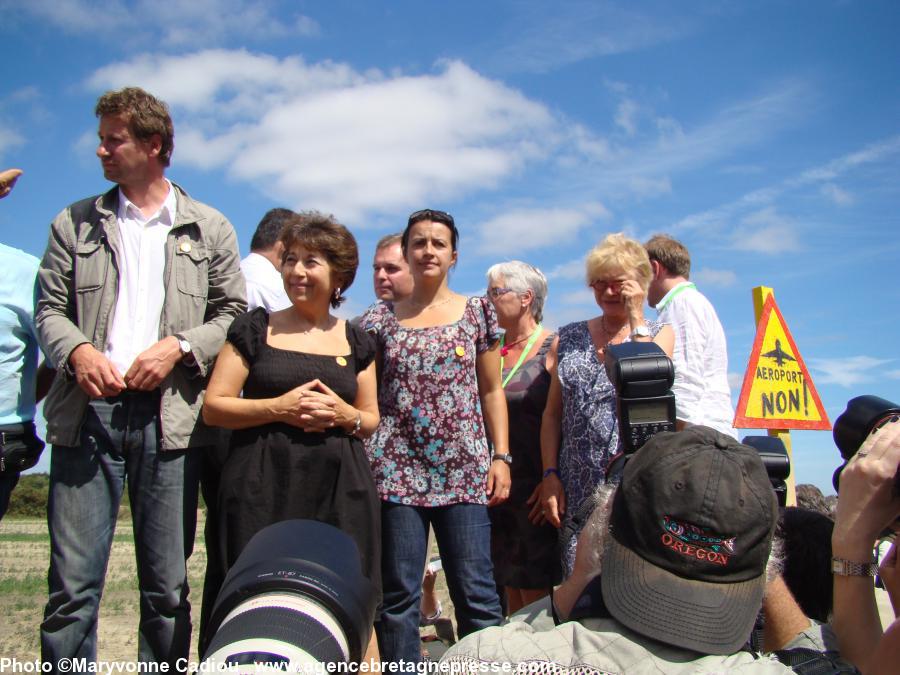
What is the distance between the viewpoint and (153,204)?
137 inches

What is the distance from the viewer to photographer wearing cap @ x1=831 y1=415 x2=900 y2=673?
176cm

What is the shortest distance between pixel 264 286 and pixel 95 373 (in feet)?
4.66

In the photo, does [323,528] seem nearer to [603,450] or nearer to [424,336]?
[424,336]

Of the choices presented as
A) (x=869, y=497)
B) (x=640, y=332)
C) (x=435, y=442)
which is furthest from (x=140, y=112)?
(x=869, y=497)

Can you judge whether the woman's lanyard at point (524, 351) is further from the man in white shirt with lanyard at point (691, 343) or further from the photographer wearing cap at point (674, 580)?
the photographer wearing cap at point (674, 580)

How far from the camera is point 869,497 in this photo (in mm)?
1789

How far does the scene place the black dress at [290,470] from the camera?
10.1 feet

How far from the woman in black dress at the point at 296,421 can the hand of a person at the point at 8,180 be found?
4.09ft

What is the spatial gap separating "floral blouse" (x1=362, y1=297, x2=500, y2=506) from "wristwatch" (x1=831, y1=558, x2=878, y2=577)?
183cm

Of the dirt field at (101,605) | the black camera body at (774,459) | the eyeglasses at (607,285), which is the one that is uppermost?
the eyeglasses at (607,285)

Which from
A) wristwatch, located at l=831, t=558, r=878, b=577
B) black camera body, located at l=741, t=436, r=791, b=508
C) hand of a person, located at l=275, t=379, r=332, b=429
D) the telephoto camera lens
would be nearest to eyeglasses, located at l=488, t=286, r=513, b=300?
hand of a person, located at l=275, t=379, r=332, b=429

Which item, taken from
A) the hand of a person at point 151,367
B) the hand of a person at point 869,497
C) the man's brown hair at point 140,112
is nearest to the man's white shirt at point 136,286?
the hand of a person at point 151,367

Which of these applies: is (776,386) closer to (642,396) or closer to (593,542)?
(642,396)

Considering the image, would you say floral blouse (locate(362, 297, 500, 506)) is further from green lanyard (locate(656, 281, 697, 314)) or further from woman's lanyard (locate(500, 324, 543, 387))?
green lanyard (locate(656, 281, 697, 314))
